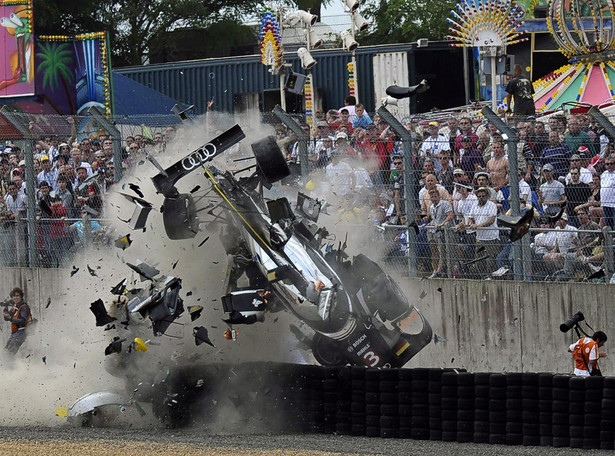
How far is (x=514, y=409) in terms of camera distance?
29.3 feet

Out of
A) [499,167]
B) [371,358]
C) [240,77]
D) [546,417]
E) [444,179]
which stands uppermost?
[240,77]

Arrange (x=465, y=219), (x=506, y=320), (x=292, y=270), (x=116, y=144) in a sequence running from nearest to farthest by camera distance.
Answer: (x=292, y=270)
(x=465, y=219)
(x=506, y=320)
(x=116, y=144)

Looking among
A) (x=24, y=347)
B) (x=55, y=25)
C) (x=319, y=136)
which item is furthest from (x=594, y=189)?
(x=55, y=25)

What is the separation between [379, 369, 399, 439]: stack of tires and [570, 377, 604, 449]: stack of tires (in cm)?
156

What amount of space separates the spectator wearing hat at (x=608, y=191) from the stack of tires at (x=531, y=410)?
241 cm

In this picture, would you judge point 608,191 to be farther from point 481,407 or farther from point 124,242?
point 124,242

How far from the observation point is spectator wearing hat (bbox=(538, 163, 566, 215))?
1080cm

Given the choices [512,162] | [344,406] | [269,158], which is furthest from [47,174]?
[344,406]

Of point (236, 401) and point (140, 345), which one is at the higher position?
point (140, 345)

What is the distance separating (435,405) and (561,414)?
1.03m

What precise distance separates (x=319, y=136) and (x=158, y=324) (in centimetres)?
325

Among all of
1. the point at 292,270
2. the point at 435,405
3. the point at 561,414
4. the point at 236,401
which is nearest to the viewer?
the point at 561,414

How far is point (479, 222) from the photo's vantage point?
11344 mm

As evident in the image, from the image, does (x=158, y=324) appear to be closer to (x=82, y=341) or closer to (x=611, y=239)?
(x=82, y=341)
